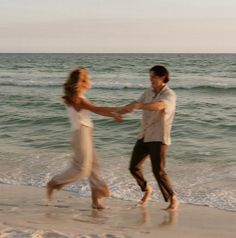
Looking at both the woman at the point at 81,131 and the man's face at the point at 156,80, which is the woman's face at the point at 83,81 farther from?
the man's face at the point at 156,80

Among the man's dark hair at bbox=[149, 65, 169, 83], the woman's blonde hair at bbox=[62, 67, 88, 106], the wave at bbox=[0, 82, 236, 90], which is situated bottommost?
the wave at bbox=[0, 82, 236, 90]

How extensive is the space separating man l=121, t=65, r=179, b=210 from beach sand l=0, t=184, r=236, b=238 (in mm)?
433

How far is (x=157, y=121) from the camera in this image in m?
5.89

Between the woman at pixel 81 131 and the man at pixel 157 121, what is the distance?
38 centimetres

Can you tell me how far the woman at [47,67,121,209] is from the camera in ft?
18.3

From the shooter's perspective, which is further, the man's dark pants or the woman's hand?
the man's dark pants

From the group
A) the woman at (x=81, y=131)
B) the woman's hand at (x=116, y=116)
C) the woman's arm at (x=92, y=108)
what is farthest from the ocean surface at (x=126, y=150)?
the woman's arm at (x=92, y=108)

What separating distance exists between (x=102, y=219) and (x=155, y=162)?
909mm

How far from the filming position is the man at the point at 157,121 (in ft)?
18.9

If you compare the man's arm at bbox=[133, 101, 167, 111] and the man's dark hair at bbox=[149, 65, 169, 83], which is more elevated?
the man's dark hair at bbox=[149, 65, 169, 83]

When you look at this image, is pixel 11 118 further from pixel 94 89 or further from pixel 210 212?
pixel 94 89

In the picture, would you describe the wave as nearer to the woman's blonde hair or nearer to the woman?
the woman

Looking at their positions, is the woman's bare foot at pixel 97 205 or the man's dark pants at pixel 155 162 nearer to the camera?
the man's dark pants at pixel 155 162

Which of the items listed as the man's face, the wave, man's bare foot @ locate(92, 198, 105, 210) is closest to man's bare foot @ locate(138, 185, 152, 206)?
man's bare foot @ locate(92, 198, 105, 210)
